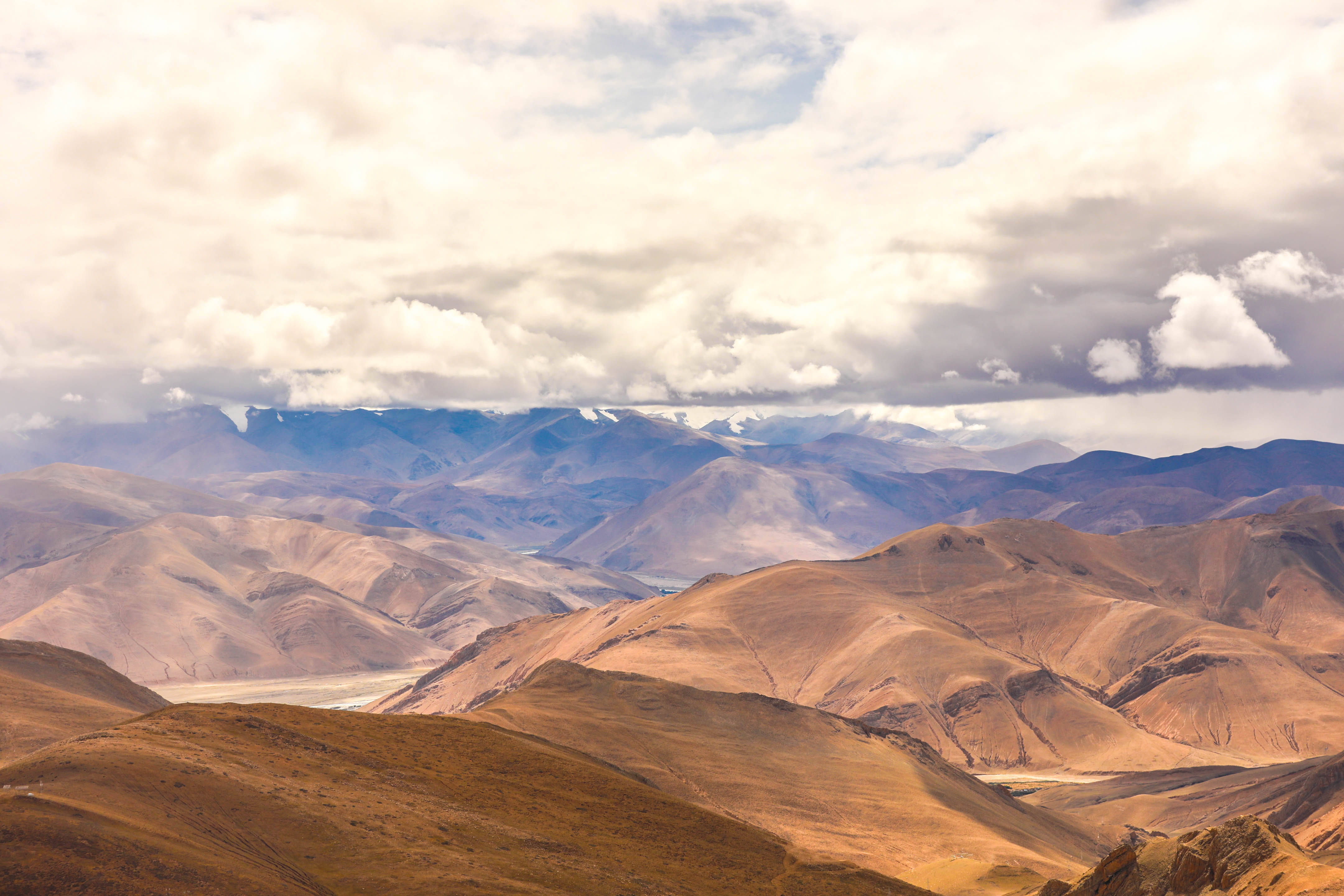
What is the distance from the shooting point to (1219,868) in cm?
5550

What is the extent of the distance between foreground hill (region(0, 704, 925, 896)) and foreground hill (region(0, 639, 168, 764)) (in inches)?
1481

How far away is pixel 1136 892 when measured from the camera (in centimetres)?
5906

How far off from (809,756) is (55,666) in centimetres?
11572

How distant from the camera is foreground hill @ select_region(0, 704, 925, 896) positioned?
163 feet

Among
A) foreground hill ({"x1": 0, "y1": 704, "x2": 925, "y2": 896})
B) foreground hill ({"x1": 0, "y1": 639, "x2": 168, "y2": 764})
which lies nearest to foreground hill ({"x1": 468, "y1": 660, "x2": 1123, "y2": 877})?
foreground hill ({"x1": 0, "y1": 704, "x2": 925, "y2": 896})

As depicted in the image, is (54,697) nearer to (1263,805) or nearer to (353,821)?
(353,821)

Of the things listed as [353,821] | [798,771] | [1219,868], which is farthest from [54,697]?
[1219,868]

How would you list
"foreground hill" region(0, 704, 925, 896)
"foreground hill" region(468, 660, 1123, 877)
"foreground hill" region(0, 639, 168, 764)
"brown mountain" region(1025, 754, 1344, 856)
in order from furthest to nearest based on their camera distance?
"brown mountain" region(1025, 754, 1344, 856)
"foreground hill" region(468, 660, 1123, 877)
"foreground hill" region(0, 639, 168, 764)
"foreground hill" region(0, 704, 925, 896)

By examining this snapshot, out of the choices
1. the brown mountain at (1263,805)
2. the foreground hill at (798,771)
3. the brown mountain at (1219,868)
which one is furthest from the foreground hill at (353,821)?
the brown mountain at (1263,805)

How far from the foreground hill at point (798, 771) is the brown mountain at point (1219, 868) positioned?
46.1 metres

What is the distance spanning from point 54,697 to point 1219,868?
135 metres

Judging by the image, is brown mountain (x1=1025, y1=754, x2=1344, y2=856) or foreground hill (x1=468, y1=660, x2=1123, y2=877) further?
brown mountain (x1=1025, y1=754, x2=1344, y2=856)

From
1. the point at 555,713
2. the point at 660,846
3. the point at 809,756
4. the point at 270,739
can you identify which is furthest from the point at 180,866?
the point at 809,756

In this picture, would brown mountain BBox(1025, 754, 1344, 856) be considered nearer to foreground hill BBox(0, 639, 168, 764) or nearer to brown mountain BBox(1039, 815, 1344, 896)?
brown mountain BBox(1039, 815, 1344, 896)
